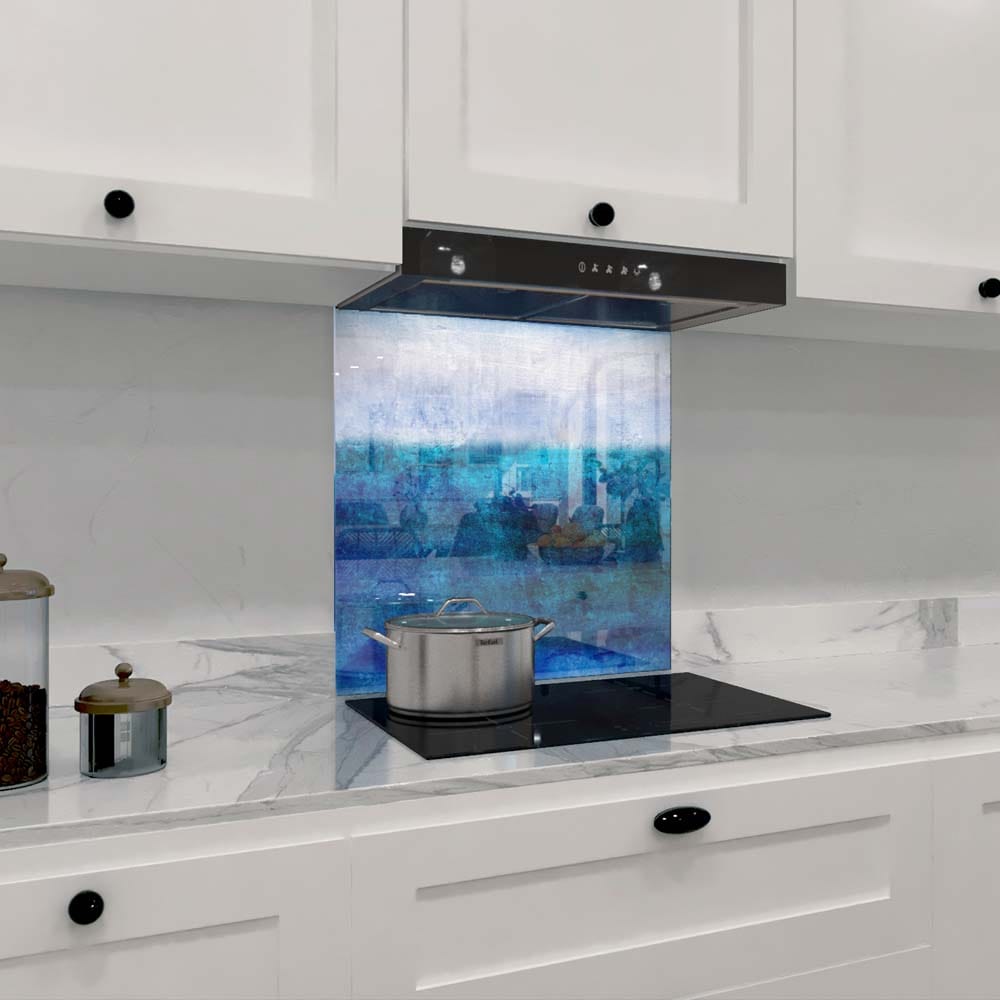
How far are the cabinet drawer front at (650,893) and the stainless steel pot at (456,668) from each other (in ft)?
0.99

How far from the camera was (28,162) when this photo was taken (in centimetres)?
125

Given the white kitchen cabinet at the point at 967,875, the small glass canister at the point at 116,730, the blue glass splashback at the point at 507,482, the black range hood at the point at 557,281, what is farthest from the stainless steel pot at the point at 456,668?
the white kitchen cabinet at the point at 967,875

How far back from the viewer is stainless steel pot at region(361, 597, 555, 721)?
155 cm

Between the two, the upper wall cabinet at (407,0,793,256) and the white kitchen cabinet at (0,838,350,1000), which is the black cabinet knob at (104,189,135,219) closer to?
the upper wall cabinet at (407,0,793,256)

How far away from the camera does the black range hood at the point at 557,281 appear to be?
4.80 feet

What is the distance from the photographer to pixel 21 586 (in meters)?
1.23

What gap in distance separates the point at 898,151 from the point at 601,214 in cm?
60

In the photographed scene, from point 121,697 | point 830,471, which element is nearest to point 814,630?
point 830,471

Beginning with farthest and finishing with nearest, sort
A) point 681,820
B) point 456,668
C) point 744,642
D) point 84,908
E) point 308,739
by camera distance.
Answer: point 744,642
point 456,668
point 308,739
point 681,820
point 84,908

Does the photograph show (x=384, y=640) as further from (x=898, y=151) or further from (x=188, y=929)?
(x=898, y=151)

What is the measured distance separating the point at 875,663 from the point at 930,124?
3.37 ft

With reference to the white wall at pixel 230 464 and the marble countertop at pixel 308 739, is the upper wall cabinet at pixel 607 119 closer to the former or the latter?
the white wall at pixel 230 464

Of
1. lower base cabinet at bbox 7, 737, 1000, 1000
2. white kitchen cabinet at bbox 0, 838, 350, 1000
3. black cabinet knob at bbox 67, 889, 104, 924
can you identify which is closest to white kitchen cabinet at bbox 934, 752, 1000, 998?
lower base cabinet at bbox 7, 737, 1000, 1000

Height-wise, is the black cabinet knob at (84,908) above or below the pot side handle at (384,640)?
below
